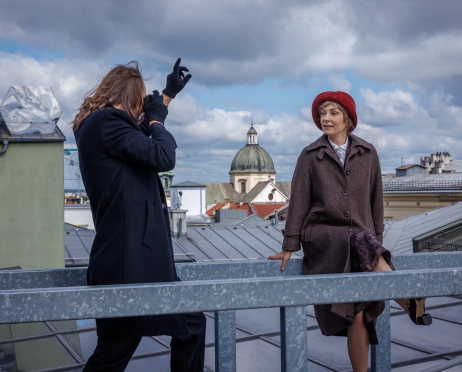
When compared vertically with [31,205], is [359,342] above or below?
below

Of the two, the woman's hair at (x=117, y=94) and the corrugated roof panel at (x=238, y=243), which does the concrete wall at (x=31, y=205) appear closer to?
the woman's hair at (x=117, y=94)

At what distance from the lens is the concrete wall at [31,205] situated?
7.44 m

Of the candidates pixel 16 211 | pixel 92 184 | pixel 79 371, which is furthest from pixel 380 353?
pixel 16 211

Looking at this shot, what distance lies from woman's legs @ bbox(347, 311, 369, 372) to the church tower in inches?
4786

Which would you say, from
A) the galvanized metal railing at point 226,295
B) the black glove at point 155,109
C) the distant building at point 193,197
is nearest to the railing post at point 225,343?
the galvanized metal railing at point 226,295

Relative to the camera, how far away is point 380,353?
257 cm

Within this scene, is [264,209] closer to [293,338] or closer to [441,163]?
[441,163]

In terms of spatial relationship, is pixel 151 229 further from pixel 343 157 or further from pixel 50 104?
pixel 50 104

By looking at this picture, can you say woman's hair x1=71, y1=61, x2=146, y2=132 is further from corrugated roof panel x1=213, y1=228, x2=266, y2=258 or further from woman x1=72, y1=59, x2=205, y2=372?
corrugated roof panel x1=213, y1=228, x2=266, y2=258

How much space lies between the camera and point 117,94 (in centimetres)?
267

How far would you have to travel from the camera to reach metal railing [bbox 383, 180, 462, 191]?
42.5m

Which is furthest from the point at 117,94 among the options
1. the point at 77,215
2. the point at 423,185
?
the point at 423,185

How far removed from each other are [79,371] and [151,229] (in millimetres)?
1487

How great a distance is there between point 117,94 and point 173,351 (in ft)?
3.63
